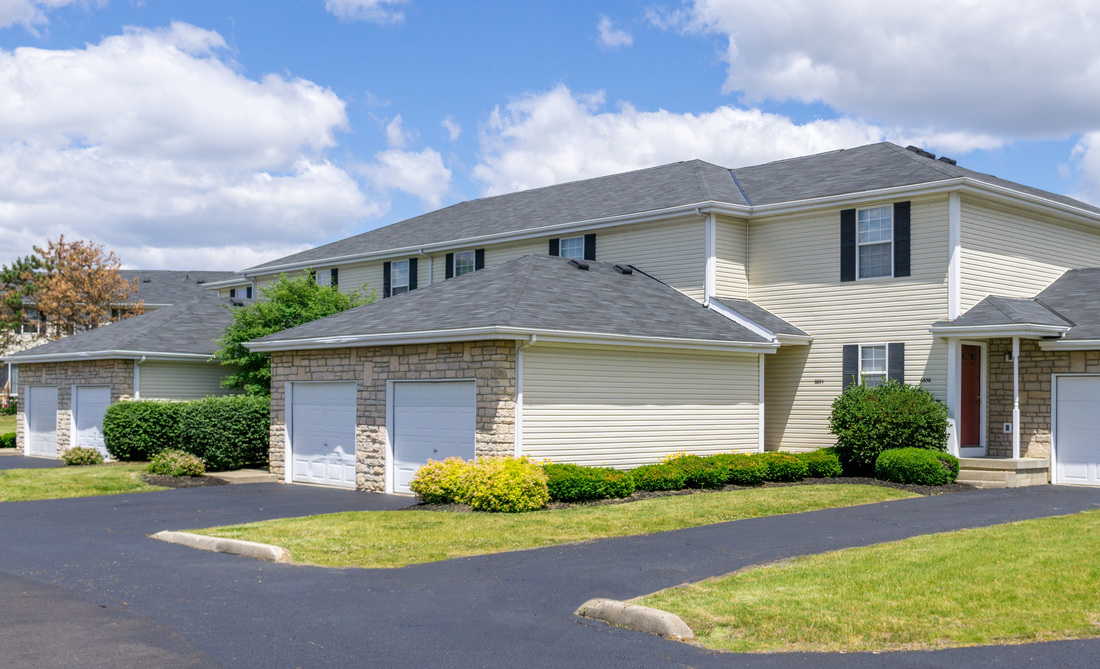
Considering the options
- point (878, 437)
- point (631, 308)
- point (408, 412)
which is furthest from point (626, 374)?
point (878, 437)

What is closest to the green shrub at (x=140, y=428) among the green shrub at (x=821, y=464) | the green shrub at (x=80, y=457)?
the green shrub at (x=80, y=457)

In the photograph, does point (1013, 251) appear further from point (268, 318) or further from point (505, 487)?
point (268, 318)

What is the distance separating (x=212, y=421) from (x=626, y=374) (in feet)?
35.0

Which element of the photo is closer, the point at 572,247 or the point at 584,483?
the point at 584,483

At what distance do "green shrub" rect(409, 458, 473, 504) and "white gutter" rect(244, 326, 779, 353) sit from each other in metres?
2.29

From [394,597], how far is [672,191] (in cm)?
1776

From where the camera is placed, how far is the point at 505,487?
15.8 metres

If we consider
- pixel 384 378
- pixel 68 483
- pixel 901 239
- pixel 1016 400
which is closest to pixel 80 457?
pixel 68 483

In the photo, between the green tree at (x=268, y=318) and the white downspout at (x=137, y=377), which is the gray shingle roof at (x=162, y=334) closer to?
the white downspout at (x=137, y=377)

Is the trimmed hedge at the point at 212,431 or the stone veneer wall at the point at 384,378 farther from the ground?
the stone veneer wall at the point at 384,378

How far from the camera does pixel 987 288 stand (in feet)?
71.3

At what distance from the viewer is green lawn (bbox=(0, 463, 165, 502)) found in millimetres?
19594

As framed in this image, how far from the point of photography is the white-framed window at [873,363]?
21984 millimetres

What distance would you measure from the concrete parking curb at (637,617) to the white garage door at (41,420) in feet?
85.9
